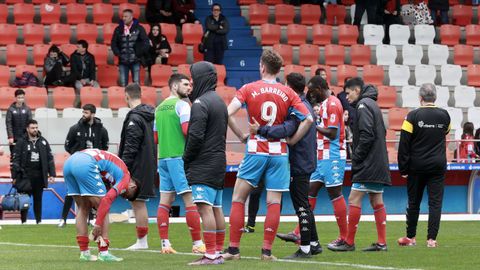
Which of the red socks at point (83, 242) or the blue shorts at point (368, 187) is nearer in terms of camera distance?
the red socks at point (83, 242)

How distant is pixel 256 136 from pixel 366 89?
2539 millimetres

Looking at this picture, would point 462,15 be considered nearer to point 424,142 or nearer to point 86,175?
point 424,142

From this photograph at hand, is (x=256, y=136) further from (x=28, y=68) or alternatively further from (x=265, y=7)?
(x=265, y=7)

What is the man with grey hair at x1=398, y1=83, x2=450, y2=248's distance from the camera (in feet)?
50.0

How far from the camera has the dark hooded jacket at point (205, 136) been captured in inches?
Answer: 484

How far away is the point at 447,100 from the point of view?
29.6 m

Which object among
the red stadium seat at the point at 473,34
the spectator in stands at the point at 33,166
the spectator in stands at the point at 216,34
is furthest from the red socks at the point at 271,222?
the red stadium seat at the point at 473,34

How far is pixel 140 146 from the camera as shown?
14789mm

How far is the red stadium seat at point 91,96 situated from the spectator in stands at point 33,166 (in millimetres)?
4822

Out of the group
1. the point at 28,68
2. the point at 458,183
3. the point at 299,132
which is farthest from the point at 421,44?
the point at 299,132

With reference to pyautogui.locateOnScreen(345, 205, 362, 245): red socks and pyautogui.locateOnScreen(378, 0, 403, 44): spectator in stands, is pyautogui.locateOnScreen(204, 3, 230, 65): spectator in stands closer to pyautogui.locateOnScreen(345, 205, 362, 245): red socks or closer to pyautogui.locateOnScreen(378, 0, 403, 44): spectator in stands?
pyautogui.locateOnScreen(378, 0, 403, 44): spectator in stands

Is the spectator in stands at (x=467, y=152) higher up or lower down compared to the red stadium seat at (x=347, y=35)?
lower down

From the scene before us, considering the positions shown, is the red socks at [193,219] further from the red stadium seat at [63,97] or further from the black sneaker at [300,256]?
the red stadium seat at [63,97]

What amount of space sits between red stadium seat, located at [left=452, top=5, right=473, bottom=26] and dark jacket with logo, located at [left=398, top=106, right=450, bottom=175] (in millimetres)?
18913
